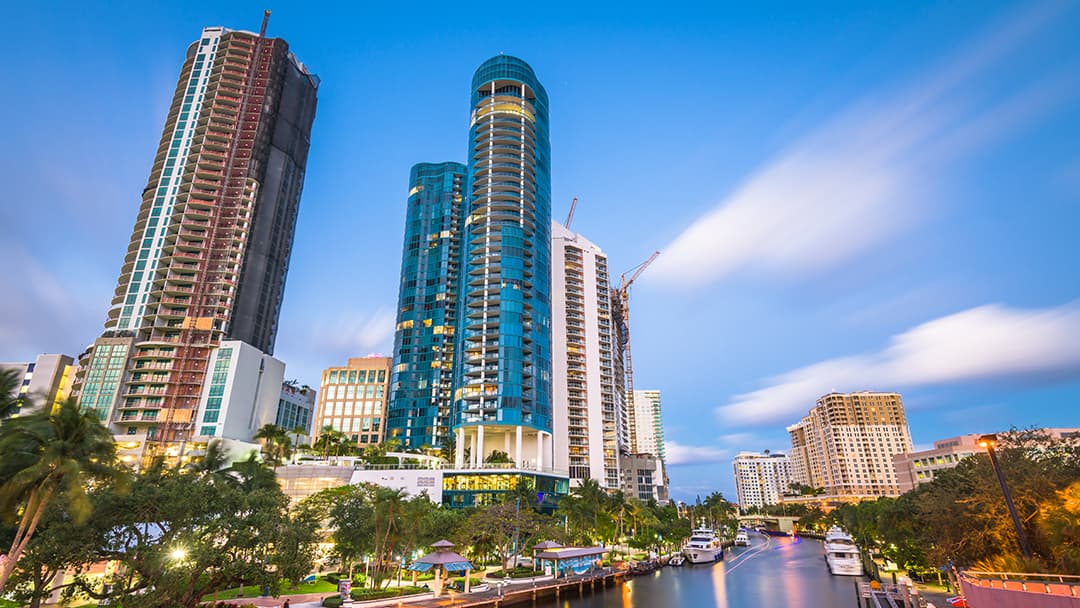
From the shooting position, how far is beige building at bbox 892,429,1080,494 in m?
134

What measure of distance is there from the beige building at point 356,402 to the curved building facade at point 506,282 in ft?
Result: 189

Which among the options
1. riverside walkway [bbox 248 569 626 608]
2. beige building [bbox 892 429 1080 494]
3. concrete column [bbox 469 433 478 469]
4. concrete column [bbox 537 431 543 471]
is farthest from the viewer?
beige building [bbox 892 429 1080 494]

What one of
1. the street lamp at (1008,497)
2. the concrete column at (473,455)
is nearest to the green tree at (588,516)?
the concrete column at (473,455)

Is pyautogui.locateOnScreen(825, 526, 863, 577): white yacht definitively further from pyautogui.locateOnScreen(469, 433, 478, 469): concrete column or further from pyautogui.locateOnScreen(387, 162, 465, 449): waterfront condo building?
pyautogui.locateOnScreen(387, 162, 465, 449): waterfront condo building

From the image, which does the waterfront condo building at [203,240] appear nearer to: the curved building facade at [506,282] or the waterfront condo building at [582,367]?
the curved building facade at [506,282]

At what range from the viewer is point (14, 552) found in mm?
29516

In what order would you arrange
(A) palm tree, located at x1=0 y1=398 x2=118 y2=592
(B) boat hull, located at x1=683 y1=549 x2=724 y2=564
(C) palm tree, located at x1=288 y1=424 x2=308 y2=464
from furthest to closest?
(C) palm tree, located at x1=288 y1=424 x2=308 y2=464 < (B) boat hull, located at x1=683 y1=549 x2=724 y2=564 < (A) palm tree, located at x1=0 y1=398 x2=118 y2=592

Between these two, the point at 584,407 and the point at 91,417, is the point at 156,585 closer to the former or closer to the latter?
the point at 91,417

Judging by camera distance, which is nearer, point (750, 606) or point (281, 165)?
point (750, 606)

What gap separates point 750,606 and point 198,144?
158 meters

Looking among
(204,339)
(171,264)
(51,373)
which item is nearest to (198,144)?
(171,264)

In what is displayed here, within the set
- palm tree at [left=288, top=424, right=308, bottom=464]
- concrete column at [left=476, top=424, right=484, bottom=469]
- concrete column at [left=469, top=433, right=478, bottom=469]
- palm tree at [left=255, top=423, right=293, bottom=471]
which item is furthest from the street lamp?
palm tree at [left=288, top=424, right=308, bottom=464]

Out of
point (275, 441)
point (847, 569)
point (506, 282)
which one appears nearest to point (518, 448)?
point (506, 282)

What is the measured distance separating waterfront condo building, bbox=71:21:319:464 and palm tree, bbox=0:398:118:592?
299ft
